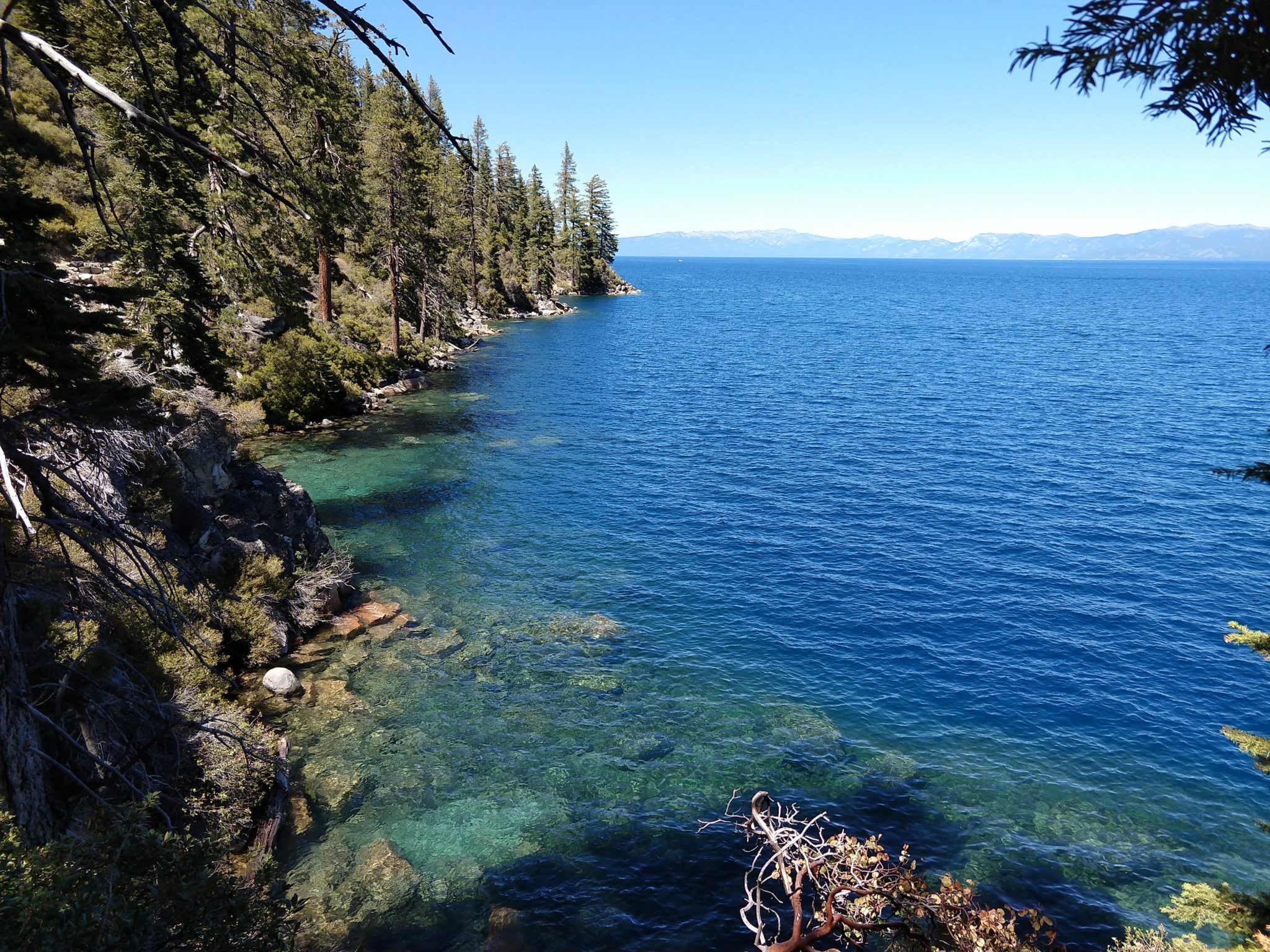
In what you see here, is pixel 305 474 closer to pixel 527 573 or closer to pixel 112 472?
pixel 527 573

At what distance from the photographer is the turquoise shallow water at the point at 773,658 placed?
50.3ft

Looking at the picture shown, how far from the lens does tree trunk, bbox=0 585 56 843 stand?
7.30m

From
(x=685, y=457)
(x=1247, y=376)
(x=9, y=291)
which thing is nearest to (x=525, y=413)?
(x=685, y=457)

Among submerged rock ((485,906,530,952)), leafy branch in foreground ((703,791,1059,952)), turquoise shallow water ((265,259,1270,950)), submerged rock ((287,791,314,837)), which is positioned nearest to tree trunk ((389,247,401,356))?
turquoise shallow water ((265,259,1270,950))

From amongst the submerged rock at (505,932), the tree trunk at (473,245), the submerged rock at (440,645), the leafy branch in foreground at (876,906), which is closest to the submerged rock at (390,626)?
the submerged rock at (440,645)

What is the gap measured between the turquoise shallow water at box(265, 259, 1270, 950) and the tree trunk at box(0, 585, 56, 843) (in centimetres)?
670

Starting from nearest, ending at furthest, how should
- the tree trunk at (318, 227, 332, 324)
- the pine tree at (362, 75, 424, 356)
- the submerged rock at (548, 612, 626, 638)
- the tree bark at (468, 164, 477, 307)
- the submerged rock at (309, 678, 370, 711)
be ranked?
the submerged rock at (309, 678, 370, 711) < the submerged rock at (548, 612, 626, 638) < the tree trunk at (318, 227, 332, 324) < the pine tree at (362, 75, 424, 356) < the tree bark at (468, 164, 477, 307)

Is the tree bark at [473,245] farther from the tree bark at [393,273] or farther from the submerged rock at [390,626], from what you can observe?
the submerged rock at [390,626]

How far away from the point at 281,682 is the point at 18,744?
12436 millimetres

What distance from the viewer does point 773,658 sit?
23.2m

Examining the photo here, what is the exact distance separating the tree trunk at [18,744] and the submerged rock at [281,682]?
11154mm

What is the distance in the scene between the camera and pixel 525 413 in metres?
52.5

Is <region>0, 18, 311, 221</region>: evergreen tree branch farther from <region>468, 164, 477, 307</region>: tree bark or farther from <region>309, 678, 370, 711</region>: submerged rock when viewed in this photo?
<region>468, 164, 477, 307</region>: tree bark

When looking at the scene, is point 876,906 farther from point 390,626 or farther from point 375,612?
point 375,612
